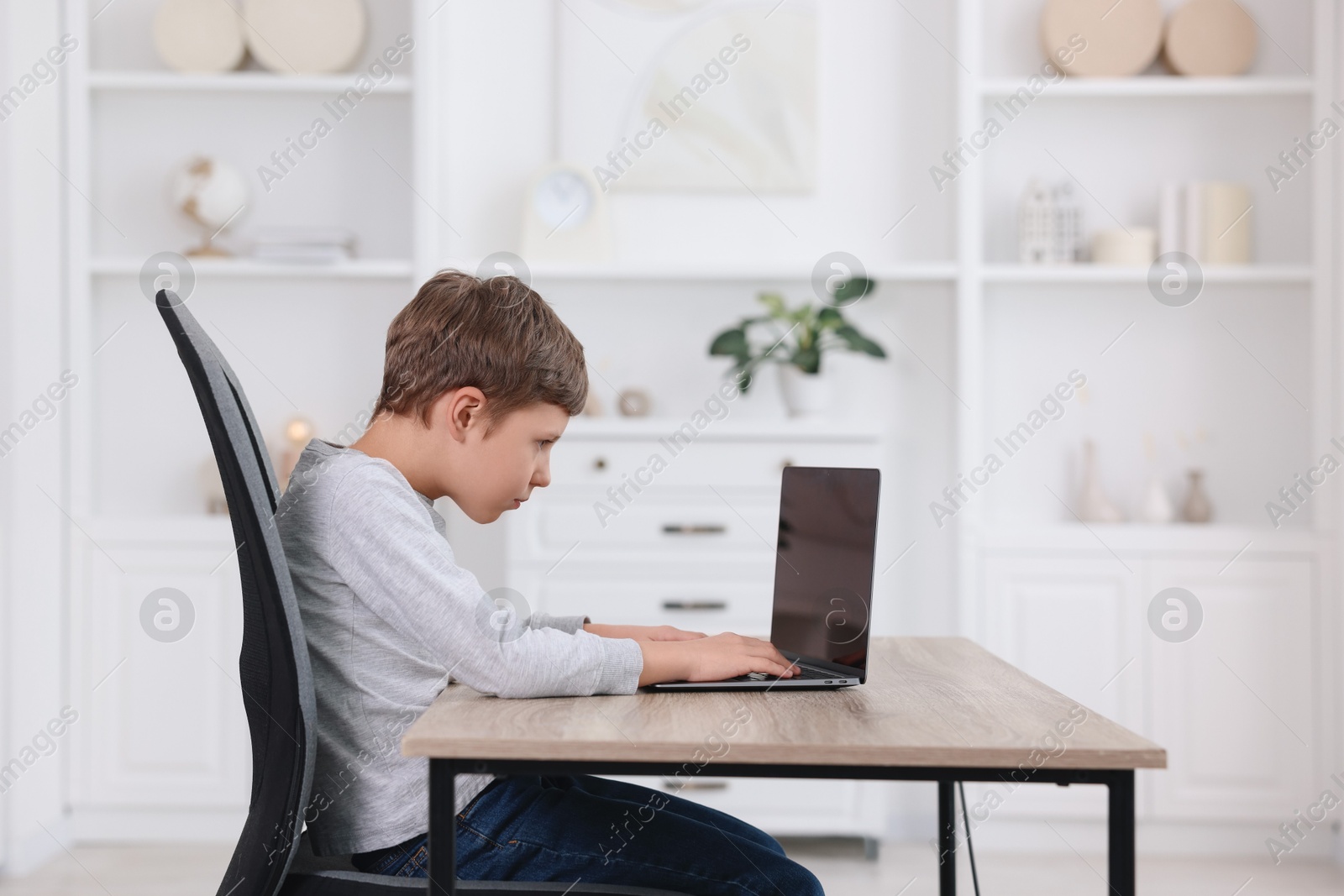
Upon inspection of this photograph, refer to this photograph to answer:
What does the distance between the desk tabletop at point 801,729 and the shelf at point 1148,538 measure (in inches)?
67.1

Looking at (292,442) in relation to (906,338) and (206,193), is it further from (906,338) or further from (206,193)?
(906,338)

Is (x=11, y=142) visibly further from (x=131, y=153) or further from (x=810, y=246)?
(x=810, y=246)

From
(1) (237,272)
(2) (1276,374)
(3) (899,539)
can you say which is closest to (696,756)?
(3) (899,539)

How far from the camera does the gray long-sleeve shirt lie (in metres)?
1.03

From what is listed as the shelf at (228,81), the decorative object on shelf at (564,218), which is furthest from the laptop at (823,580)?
the shelf at (228,81)

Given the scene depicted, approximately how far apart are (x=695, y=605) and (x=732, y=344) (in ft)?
2.25

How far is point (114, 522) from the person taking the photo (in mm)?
2771

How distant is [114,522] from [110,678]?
1.32 ft

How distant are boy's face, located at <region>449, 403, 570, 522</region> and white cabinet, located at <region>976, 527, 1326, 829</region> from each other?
1.87 m

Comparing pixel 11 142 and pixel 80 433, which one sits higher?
pixel 11 142

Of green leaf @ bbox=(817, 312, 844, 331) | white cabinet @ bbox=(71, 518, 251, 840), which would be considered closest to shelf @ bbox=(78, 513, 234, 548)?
white cabinet @ bbox=(71, 518, 251, 840)

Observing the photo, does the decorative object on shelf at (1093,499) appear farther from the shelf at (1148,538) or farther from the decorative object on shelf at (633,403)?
the decorative object on shelf at (633,403)

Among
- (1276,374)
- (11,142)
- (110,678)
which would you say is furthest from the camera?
(1276,374)

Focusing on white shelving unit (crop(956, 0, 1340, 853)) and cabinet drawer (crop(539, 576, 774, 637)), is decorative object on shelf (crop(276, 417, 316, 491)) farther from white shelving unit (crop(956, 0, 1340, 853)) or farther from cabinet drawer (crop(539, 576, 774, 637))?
white shelving unit (crop(956, 0, 1340, 853))
